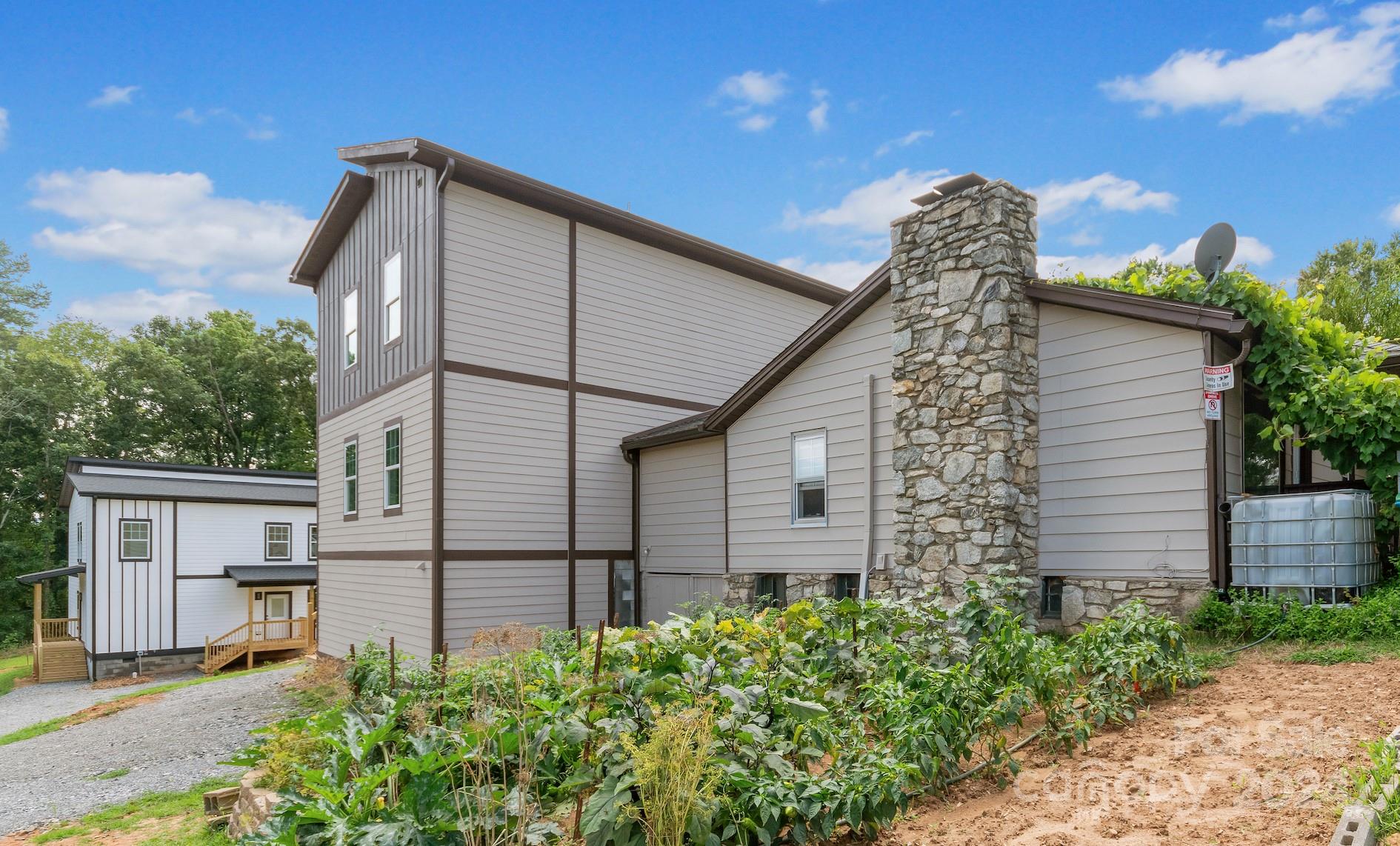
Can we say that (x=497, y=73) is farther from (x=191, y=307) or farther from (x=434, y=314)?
(x=191, y=307)

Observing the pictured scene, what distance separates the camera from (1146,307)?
779cm

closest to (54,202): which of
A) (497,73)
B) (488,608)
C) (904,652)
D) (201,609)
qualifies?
(201,609)

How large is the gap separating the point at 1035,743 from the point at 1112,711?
0.58 m

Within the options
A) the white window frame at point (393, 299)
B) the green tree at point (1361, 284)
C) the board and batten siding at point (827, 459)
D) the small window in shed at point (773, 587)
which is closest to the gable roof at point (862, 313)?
the board and batten siding at point (827, 459)

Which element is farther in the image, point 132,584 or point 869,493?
point 132,584

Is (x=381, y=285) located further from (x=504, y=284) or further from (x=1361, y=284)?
(x=1361, y=284)

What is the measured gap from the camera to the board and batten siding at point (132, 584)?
22.0 meters

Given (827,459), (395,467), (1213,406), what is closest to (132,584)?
(395,467)

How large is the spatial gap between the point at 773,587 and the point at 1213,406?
590 cm

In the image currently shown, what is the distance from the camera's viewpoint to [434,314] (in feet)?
39.4

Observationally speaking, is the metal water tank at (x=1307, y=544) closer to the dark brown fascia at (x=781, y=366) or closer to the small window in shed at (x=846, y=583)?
the small window in shed at (x=846, y=583)

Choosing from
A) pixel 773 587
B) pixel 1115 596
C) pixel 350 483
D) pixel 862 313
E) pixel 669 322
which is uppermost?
pixel 669 322

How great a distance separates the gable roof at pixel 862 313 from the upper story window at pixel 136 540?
16.7 meters

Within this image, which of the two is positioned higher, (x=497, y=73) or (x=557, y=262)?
(x=497, y=73)
